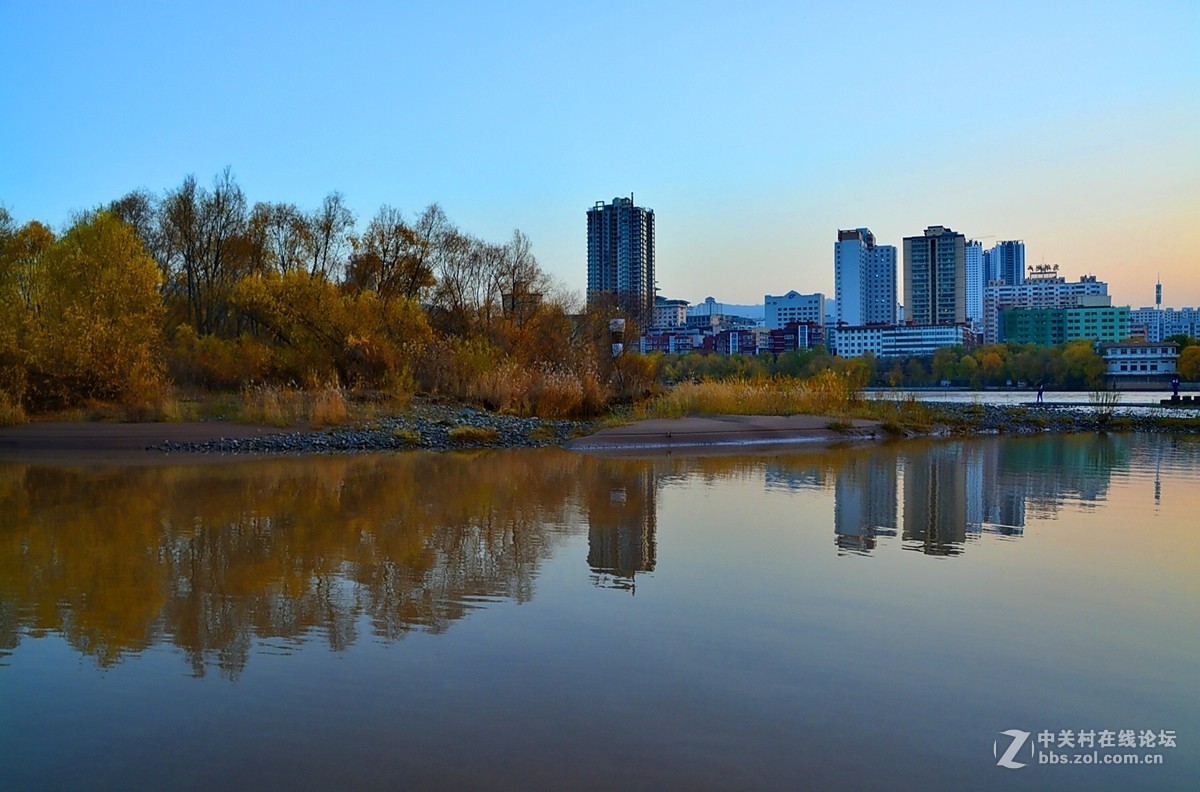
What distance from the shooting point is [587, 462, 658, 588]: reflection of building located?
7422 mm

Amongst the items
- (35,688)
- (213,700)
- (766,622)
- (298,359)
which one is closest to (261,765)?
(213,700)

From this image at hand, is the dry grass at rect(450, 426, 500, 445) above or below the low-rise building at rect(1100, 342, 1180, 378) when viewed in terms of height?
below

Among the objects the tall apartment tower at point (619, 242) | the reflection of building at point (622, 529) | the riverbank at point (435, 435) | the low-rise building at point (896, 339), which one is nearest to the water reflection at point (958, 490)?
the reflection of building at point (622, 529)

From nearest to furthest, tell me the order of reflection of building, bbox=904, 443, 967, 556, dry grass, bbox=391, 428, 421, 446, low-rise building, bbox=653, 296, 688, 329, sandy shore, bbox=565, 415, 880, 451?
1. reflection of building, bbox=904, 443, 967, 556
2. dry grass, bbox=391, 428, 421, 446
3. sandy shore, bbox=565, 415, 880, 451
4. low-rise building, bbox=653, 296, 688, 329

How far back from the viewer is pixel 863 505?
11.3 m

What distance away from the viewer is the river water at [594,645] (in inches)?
149

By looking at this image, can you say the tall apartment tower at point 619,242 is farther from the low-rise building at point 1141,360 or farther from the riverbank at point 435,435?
the riverbank at point 435,435

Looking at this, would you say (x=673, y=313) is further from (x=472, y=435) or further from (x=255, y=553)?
(x=255, y=553)

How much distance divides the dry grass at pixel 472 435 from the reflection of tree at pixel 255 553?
613 centimetres

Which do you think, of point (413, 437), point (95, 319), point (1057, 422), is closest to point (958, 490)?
point (413, 437)

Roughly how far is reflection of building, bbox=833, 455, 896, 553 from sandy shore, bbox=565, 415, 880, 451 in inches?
194

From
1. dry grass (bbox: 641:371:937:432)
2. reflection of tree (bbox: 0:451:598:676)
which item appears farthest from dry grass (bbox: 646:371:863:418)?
reflection of tree (bbox: 0:451:598:676)

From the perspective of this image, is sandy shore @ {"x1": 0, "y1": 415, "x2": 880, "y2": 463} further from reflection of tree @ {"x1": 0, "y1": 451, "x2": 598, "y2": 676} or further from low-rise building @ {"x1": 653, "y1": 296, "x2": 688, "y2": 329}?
low-rise building @ {"x1": 653, "y1": 296, "x2": 688, "y2": 329}

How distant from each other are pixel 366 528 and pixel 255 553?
4.76 feet
